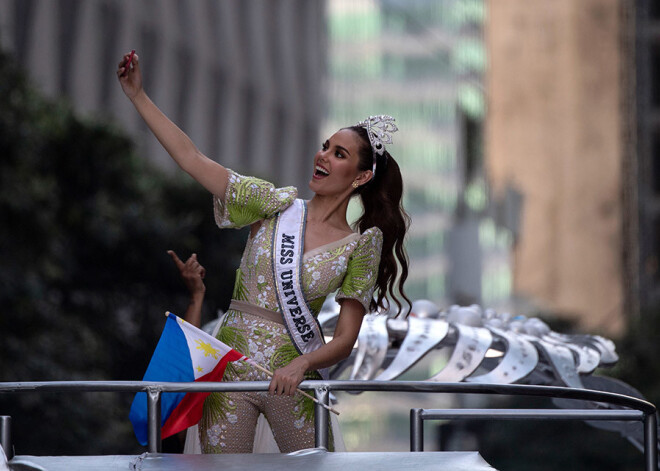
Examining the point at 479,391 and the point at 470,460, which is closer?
the point at 470,460

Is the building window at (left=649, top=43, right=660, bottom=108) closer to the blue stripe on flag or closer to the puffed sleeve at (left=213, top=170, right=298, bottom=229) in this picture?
the puffed sleeve at (left=213, top=170, right=298, bottom=229)

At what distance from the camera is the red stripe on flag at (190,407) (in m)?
4.63

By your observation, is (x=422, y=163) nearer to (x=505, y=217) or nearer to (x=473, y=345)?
(x=505, y=217)

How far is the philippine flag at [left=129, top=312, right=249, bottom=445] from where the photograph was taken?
4.59 m

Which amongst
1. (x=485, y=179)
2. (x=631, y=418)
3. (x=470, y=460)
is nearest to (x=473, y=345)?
(x=631, y=418)

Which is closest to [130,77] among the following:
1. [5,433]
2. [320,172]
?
[320,172]

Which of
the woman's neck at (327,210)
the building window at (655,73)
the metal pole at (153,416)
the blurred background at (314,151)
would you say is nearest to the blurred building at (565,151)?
the blurred background at (314,151)

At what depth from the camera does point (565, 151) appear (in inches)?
2908

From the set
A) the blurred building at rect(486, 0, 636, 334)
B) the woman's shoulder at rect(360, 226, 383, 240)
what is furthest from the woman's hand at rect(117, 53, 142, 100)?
the blurred building at rect(486, 0, 636, 334)

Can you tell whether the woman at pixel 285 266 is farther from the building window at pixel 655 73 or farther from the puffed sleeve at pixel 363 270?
the building window at pixel 655 73

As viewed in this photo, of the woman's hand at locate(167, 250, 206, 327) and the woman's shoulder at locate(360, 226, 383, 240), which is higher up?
the woman's shoulder at locate(360, 226, 383, 240)

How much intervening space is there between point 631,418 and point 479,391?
2.25ft

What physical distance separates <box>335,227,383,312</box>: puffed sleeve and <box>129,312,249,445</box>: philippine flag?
1.50ft

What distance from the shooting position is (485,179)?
5641 centimetres
